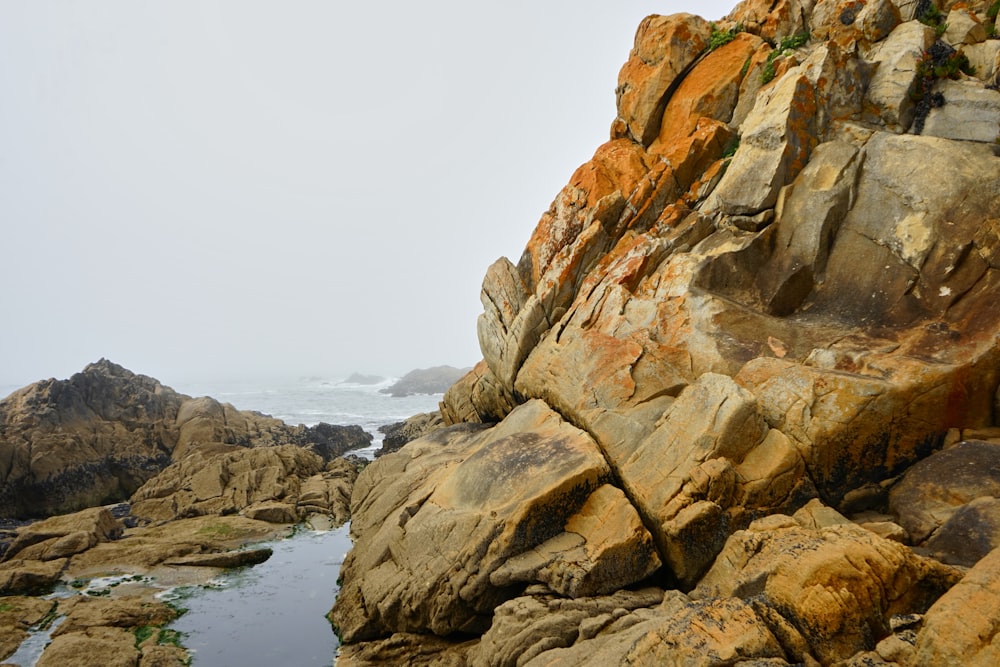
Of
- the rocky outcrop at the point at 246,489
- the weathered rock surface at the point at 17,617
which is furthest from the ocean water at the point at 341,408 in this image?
the weathered rock surface at the point at 17,617

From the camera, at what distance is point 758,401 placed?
12.0m

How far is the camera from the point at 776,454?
36.8 feet

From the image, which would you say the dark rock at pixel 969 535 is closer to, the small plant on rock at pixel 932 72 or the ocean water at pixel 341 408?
the small plant on rock at pixel 932 72

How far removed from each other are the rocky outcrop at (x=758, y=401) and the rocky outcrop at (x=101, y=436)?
62.5ft

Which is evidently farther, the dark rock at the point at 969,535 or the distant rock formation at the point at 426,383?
the distant rock formation at the point at 426,383

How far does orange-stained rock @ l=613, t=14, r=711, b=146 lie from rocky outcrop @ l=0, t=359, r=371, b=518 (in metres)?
31.3

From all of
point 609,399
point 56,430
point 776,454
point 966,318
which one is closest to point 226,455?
point 56,430

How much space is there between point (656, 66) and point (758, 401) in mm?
17949

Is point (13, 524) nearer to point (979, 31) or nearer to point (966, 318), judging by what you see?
point (966, 318)

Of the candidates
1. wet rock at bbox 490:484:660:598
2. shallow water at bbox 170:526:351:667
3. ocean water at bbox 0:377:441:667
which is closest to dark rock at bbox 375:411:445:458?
ocean water at bbox 0:377:441:667

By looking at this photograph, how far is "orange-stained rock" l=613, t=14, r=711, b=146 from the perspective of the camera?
22.4 m

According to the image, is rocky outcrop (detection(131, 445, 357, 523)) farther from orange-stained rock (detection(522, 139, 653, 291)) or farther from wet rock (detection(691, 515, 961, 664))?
wet rock (detection(691, 515, 961, 664))

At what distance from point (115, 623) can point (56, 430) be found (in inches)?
888

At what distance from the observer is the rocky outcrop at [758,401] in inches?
310
